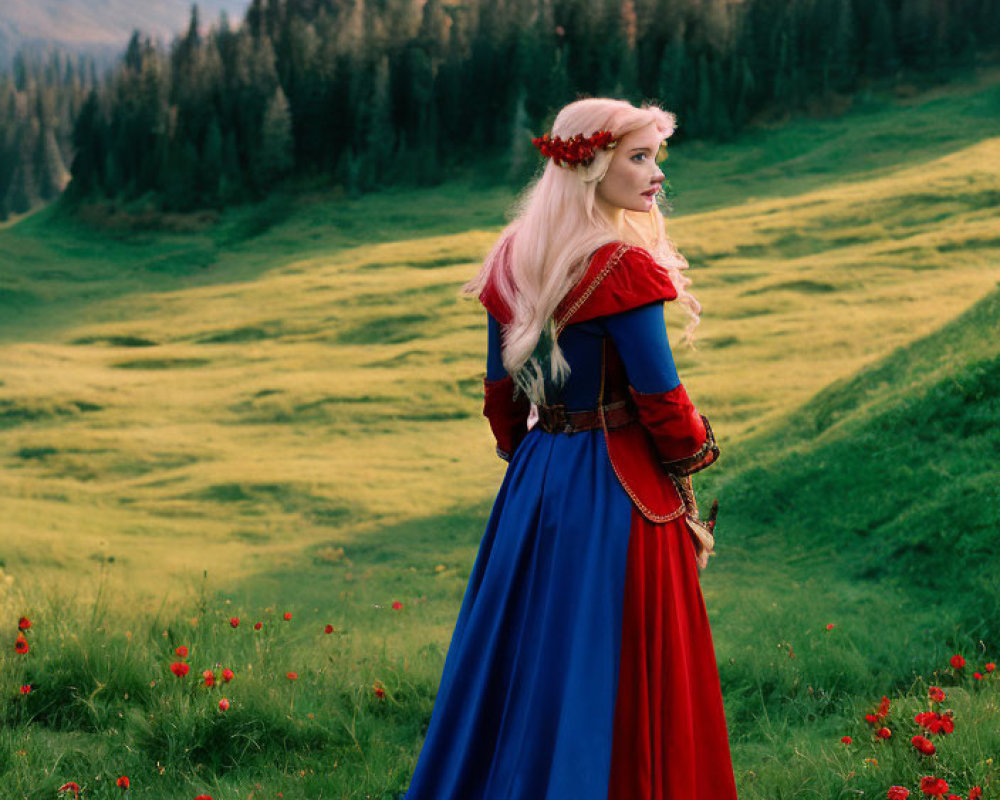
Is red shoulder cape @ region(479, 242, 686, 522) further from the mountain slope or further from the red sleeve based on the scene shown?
the mountain slope

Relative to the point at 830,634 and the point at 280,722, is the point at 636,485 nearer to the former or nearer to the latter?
the point at 280,722

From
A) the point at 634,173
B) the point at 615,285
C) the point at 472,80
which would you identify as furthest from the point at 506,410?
the point at 472,80

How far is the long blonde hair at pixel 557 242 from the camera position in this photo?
3.46 meters

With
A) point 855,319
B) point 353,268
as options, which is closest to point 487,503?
point 855,319

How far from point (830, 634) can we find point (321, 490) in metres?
8.87

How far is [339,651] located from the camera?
6.08 meters

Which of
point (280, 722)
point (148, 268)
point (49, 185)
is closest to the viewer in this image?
point (280, 722)

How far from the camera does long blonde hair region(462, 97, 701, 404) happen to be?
3.46 metres

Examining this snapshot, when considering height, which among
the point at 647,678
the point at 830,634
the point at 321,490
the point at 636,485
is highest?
the point at 636,485

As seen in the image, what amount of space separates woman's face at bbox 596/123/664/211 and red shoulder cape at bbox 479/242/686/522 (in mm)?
210

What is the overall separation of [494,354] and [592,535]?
2.89 ft

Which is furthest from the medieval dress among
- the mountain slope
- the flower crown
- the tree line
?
the tree line

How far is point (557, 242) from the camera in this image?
351cm

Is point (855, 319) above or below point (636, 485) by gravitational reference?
below
